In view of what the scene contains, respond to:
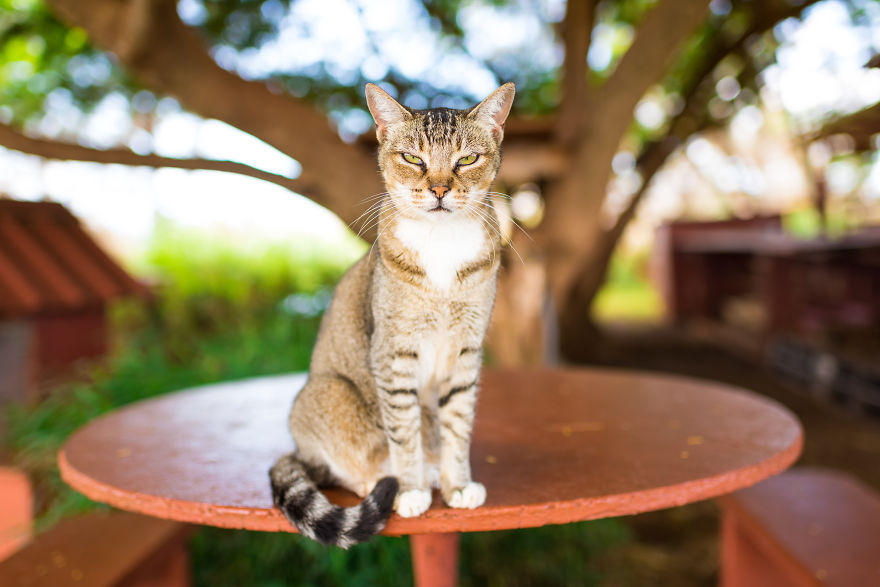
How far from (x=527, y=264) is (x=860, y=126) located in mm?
2256

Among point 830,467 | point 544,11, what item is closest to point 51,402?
point 544,11

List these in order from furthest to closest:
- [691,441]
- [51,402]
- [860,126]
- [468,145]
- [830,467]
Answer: [830,467] → [51,402] → [691,441] → [860,126] → [468,145]

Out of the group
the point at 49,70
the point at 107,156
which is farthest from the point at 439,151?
the point at 49,70

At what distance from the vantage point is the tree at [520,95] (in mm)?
2707

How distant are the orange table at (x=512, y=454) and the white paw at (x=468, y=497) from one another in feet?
0.07

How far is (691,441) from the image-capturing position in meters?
1.69

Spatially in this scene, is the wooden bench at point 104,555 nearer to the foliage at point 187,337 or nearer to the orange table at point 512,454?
the orange table at point 512,454

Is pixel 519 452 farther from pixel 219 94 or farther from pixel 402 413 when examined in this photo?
pixel 219 94

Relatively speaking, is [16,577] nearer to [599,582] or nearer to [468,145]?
[468,145]

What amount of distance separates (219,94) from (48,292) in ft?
4.53

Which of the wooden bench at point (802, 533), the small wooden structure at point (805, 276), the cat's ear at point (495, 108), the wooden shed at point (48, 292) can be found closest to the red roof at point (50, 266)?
the wooden shed at point (48, 292)

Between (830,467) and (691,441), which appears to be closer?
(691,441)

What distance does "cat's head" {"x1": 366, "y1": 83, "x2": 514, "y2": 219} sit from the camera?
1354mm

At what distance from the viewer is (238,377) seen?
148 inches
